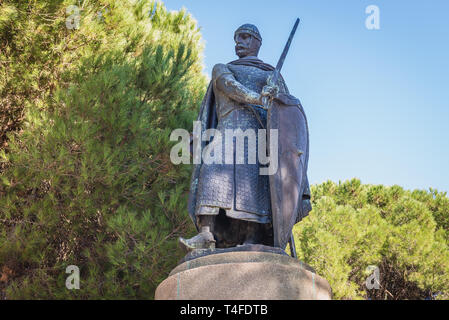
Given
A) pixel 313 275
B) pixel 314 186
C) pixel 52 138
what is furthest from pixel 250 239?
pixel 314 186

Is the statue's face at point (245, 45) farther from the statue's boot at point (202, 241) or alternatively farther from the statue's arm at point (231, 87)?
the statue's boot at point (202, 241)

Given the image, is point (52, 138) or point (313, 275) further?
point (52, 138)

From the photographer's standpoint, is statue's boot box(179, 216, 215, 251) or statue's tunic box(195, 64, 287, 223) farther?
statue's tunic box(195, 64, 287, 223)

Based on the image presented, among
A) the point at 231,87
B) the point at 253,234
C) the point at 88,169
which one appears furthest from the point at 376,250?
the point at 231,87

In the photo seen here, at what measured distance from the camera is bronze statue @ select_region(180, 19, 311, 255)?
3117 mm

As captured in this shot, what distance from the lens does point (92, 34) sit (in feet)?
21.7

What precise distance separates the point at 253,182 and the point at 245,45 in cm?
128

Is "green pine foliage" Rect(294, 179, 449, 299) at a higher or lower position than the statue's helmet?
lower

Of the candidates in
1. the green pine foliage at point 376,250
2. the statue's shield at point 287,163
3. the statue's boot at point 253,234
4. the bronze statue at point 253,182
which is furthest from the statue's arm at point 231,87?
the green pine foliage at point 376,250

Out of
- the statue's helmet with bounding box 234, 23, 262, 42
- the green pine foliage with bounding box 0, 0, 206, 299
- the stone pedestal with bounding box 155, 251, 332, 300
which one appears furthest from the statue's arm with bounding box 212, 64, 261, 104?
the green pine foliage with bounding box 0, 0, 206, 299

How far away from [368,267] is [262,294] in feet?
25.7

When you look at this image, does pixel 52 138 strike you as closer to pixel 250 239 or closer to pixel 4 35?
pixel 4 35

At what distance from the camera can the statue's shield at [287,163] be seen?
3074 mm

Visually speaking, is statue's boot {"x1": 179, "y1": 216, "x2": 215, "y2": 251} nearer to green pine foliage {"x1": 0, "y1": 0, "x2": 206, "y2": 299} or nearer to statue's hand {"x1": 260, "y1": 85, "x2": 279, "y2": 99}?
statue's hand {"x1": 260, "y1": 85, "x2": 279, "y2": 99}
